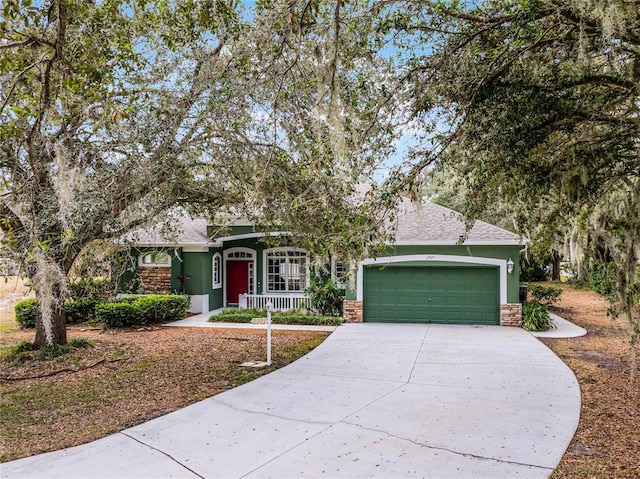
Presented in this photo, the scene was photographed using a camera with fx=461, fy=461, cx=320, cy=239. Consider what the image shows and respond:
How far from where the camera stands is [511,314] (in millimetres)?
12594

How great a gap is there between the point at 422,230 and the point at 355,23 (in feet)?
29.2

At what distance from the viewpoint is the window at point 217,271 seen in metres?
15.9

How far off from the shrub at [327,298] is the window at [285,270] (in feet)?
5.56

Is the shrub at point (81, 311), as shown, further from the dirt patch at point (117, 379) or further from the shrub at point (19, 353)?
the shrub at point (19, 353)

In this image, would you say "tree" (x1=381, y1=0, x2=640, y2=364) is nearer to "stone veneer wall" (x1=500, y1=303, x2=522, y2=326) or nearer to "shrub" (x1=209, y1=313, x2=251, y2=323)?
"stone veneer wall" (x1=500, y1=303, x2=522, y2=326)

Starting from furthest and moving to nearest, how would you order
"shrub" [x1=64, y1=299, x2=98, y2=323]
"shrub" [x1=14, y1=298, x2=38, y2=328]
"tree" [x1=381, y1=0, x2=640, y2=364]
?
"shrub" [x1=64, y1=299, x2=98, y2=323], "shrub" [x1=14, y1=298, x2=38, y2=328], "tree" [x1=381, y1=0, x2=640, y2=364]

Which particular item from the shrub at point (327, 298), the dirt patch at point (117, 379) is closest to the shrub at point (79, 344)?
the dirt patch at point (117, 379)

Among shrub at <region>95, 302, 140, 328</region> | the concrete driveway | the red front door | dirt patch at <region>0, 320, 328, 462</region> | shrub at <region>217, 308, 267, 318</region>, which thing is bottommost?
dirt patch at <region>0, 320, 328, 462</region>

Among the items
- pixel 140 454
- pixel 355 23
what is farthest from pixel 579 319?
pixel 140 454

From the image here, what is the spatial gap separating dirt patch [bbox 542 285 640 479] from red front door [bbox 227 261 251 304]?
31.9ft

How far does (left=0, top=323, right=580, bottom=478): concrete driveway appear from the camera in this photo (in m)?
4.26

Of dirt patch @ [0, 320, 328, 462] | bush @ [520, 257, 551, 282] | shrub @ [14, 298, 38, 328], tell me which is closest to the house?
dirt patch @ [0, 320, 328, 462]

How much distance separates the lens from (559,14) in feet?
15.0

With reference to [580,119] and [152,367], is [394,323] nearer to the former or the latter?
[152,367]
